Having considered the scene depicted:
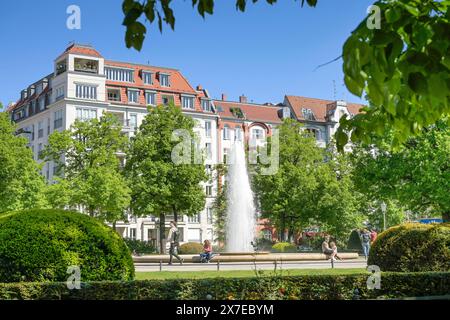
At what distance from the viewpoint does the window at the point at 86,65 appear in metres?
67.8

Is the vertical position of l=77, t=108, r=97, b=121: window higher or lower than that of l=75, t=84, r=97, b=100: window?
lower

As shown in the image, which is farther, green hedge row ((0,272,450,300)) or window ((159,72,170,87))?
window ((159,72,170,87))

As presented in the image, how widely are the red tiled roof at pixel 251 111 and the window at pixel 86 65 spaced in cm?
1919

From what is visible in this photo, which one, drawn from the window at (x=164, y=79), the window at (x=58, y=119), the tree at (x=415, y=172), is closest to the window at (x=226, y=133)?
the window at (x=164, y=79)

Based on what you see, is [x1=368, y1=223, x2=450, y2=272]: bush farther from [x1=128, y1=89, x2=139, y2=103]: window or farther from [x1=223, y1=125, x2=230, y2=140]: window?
[x1=223, y1=125, x2=230, y2=140]: window

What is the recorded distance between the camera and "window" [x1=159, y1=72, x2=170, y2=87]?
77.7 m

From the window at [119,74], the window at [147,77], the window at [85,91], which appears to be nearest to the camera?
the window at [85,91]

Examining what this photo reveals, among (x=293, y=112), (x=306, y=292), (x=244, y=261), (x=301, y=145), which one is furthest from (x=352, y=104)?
(x=306, y=292)

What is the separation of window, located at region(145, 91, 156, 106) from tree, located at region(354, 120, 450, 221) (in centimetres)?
4082

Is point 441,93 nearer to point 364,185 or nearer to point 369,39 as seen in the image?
point 369,39

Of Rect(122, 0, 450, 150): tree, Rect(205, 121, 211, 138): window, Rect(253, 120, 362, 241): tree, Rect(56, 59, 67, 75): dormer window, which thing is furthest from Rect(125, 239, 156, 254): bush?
Rect(122, 0, 450, 150): tree

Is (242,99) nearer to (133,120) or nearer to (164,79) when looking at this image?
(164,79)

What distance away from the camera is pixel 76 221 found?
12.9 meters

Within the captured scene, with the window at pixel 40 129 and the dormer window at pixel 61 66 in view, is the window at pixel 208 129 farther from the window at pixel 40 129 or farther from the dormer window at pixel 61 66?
the window at pixel 40 129
